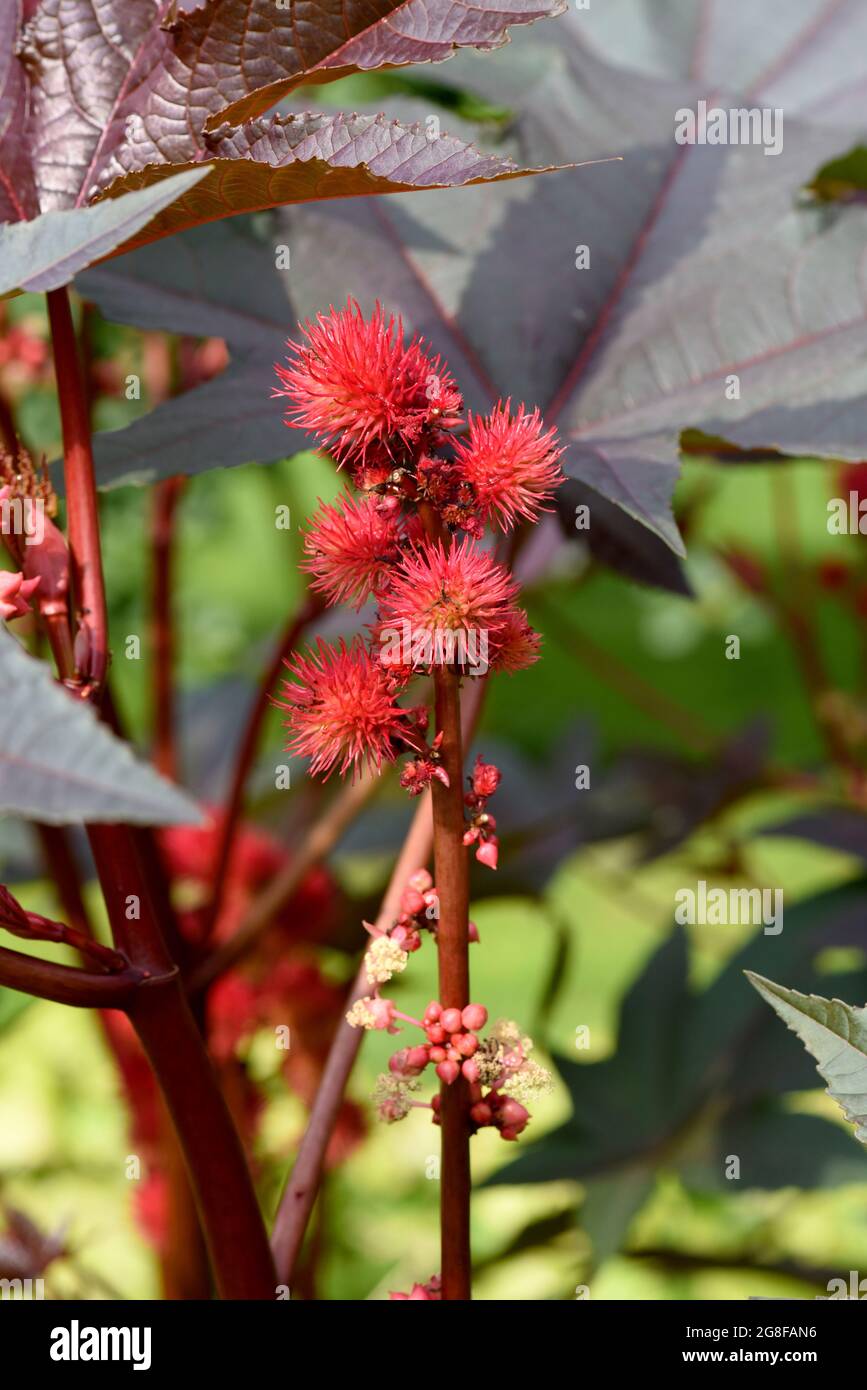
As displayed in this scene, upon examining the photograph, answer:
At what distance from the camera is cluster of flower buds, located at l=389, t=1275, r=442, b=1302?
1.35ft

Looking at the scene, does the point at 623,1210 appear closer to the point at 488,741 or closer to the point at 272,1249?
the point at 272,1249

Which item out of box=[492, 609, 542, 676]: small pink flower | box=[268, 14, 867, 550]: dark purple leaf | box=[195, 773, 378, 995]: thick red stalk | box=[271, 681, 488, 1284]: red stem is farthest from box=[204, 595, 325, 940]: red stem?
box=[492, 609, 542, 676]: small pink flower

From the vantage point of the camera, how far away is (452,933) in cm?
39

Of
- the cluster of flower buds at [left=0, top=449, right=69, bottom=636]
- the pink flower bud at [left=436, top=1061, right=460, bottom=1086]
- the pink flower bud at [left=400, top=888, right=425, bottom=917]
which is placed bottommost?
the pink flower bud at [left=436, top=1061, right=460, bottom=1086]

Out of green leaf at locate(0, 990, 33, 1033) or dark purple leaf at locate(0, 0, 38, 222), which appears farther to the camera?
green leaf at locate(0, 990, 33, 1033)

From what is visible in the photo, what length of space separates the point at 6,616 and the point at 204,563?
328 cm

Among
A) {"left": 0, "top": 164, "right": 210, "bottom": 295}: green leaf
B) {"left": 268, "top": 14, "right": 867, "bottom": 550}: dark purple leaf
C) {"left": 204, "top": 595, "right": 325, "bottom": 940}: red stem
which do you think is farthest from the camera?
{"left": 204, "top": 595, "right": 325, "bottom": 940}: red stem

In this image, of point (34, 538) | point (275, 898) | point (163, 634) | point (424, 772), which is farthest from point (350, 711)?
point (163, 634)

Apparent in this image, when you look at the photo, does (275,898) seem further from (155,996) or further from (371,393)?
(371,393)

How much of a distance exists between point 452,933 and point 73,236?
229mm

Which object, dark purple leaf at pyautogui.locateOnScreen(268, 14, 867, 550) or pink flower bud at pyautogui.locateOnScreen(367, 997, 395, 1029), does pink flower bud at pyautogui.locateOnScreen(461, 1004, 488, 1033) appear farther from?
dark purple leaf at pyautogui.locateOnScreen(268, 14, 867, 550)

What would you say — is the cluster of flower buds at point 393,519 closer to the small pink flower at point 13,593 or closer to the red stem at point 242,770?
the small pink flower at point 13,593

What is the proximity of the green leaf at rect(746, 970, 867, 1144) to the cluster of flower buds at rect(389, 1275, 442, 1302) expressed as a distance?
144 mm

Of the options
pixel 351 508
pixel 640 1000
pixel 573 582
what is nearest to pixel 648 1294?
pixel 640 1000
